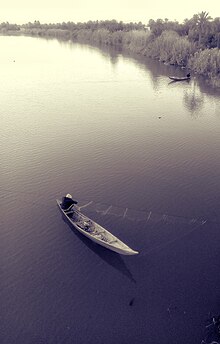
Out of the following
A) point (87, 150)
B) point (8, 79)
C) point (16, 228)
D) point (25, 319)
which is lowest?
point (25, 319)

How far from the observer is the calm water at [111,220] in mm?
22516

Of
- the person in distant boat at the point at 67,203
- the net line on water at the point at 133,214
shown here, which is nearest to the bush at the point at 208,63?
the net line on water at the point at 133,214

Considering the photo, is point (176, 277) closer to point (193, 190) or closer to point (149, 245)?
point (149, 245)

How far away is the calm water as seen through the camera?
73.9 ft

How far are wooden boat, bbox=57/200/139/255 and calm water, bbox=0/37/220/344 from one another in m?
1.53

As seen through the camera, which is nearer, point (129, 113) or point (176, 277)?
point (176, 277)

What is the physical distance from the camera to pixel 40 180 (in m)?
39.2

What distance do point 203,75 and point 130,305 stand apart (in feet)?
294

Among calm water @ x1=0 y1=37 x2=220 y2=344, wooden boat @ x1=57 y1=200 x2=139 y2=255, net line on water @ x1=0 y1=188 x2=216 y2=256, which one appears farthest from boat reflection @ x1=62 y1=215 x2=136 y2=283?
net line on water @ x1=0 y1=188 x2=216 y2=256

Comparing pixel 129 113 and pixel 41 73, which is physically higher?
pixel 41 73

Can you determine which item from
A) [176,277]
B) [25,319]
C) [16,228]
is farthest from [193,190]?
[25,319]

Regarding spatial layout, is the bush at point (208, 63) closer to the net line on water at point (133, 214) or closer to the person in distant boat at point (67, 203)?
the net line on water at point (133, 214)

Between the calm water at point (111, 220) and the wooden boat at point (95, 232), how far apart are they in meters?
1.53

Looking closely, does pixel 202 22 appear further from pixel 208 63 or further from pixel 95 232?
pixel 95 232
